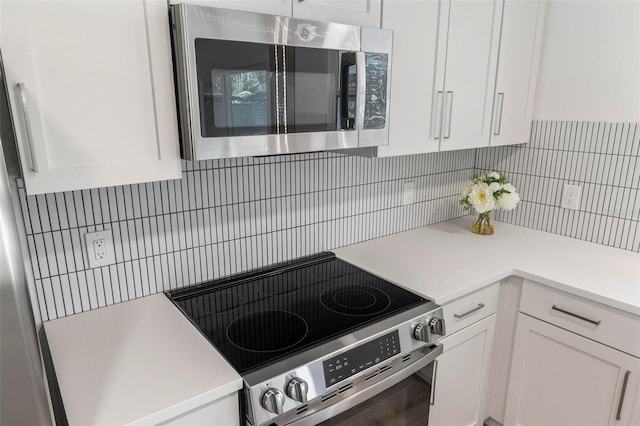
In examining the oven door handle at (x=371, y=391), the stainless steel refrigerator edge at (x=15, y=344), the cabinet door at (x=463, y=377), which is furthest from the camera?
the cabinet door at (x=463, y=377)

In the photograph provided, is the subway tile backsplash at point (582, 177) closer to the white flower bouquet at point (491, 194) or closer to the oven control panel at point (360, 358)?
the white flower bouquet at point (491, 194)

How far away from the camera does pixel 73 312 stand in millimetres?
1325

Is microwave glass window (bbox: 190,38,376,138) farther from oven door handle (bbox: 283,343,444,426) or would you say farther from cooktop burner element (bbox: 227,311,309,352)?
oven door handle (bbox: 283,343,444,426)

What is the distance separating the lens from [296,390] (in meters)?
1.07

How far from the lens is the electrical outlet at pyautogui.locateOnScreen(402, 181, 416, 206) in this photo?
2.11 m

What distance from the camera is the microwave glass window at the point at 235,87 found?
1.06 meters

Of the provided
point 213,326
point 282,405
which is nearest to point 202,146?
point 213,326

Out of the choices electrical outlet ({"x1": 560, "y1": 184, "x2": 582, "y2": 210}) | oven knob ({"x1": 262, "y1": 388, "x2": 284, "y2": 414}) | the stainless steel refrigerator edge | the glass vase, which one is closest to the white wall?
electrical outlet ({"x1": 560, "y1": 184, "x2": 582, "y2": 210})

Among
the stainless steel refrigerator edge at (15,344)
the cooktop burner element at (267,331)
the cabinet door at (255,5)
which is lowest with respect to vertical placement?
the cooktop burner element at (267,331)

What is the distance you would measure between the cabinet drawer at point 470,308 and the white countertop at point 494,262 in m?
0.05

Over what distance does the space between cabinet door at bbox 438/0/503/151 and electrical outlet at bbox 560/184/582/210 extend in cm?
53

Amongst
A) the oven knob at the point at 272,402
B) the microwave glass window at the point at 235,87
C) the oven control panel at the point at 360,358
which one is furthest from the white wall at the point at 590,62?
the oven knob at the point at 272,402

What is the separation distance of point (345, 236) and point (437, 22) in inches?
37.5

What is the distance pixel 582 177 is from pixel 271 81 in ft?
5.38
